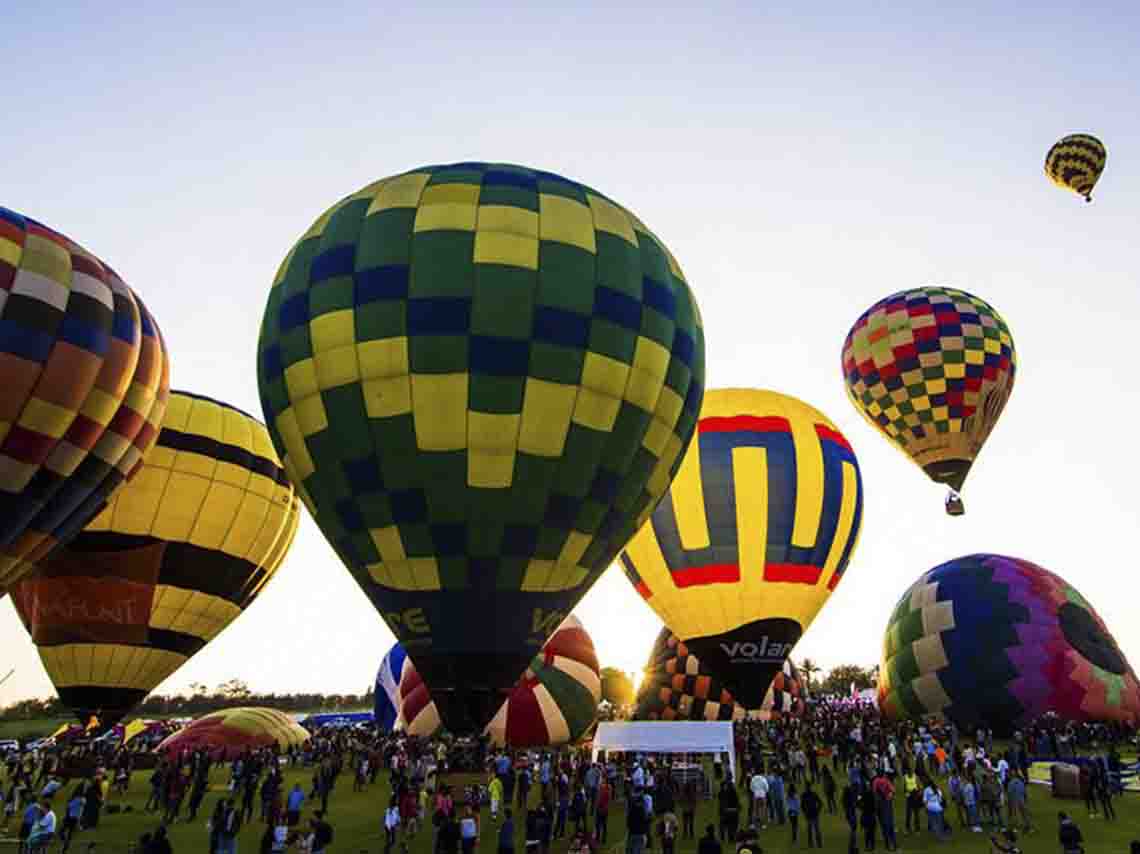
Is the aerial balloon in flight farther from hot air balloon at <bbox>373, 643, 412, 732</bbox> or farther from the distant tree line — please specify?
the distant tree line

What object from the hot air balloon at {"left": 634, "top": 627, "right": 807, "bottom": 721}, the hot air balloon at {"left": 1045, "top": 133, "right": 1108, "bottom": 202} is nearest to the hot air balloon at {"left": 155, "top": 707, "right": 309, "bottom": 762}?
the hot air balloon at {"left": 634, "top": 627, "right": 807, "bottom": 721}

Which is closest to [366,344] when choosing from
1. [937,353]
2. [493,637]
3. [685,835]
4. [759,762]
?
[493,637]

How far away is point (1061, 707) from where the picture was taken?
1905cm

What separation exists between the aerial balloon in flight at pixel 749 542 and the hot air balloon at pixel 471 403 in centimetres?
648

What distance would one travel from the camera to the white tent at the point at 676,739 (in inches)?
532

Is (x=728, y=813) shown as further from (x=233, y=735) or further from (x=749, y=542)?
(x=233, y=735)

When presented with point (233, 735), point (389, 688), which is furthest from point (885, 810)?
point (389, 688)

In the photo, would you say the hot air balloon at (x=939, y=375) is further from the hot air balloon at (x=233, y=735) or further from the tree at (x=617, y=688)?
the tree at (x=617, y=688)

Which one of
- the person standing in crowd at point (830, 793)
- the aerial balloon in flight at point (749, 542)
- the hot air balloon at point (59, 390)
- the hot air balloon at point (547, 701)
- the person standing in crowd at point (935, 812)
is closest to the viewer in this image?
the person standing in crowd at point (935, 812)

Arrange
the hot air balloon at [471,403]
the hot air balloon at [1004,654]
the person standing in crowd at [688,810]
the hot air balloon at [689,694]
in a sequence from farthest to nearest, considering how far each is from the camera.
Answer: the hot air balloon at [689,694] → the hot air balloon at [1004,654] → the hot air balloon at [471,403] → the person standing in crowd at [688,810]

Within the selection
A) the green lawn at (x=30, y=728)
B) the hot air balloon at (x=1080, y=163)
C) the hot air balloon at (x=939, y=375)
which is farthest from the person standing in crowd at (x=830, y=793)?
the green lawn at (x=30, y=728)

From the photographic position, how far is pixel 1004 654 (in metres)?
19.6

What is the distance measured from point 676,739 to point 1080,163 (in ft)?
87.6

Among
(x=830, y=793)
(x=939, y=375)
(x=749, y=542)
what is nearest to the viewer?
(x=830, y=793)
